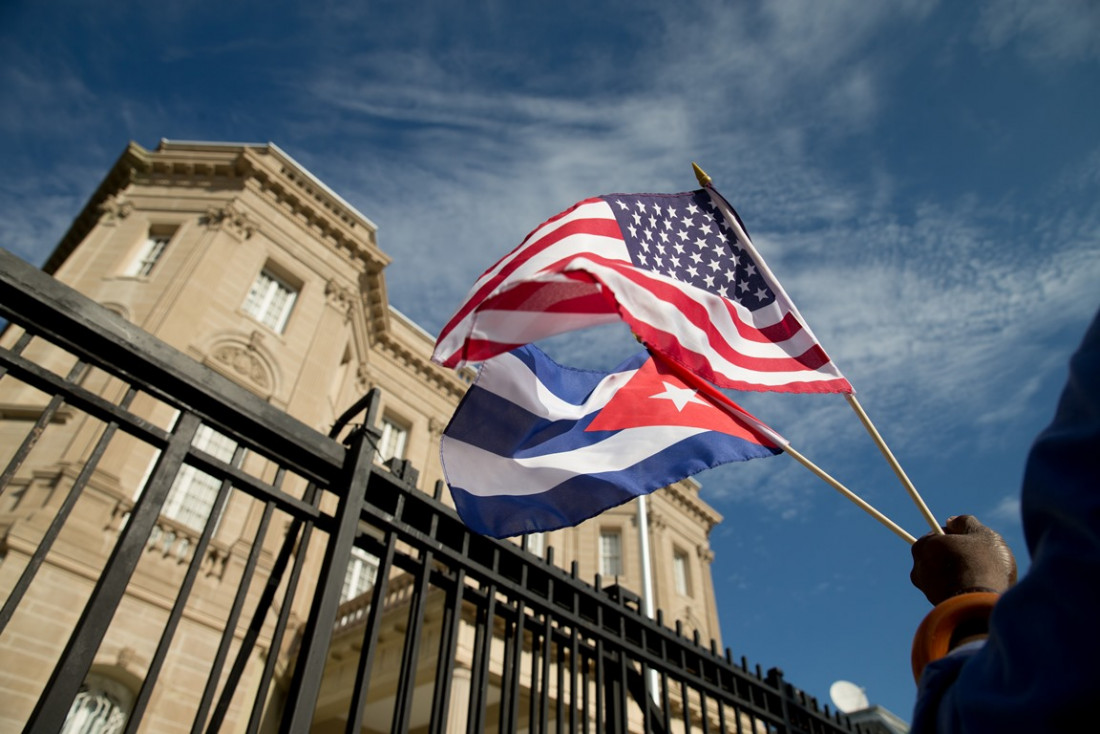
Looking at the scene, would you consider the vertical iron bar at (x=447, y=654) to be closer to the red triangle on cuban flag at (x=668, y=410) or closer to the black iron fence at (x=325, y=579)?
the black iron fence at (x=325, y=579)

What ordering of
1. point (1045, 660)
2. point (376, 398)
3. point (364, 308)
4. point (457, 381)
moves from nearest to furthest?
point (1045, 660), point (376, 398), point (364, 308), point (457, 381)

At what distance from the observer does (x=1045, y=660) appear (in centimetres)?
81

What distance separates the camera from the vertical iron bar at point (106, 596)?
2158mm

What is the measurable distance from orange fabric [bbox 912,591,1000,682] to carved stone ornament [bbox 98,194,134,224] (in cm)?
1998

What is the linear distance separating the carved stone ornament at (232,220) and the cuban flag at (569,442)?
50.4 feet

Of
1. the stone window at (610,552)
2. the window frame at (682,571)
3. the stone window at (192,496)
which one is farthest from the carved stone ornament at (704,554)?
the stone window at (192,496)

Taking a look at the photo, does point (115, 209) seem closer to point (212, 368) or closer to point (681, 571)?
point (212, 368)

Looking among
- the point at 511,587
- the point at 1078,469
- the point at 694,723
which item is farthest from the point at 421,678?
the point at 1078,469

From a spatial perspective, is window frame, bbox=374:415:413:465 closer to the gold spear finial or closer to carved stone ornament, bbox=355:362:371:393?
carved stone ornament, bbox=355:362:371:393

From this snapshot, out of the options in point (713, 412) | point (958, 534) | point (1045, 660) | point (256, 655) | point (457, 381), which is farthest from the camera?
point (457, 381)

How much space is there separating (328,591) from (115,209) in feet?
60.0

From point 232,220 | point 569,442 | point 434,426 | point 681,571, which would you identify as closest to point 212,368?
Answer: point 232,220

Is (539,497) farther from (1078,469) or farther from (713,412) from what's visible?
(1078,469)

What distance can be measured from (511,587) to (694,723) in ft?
39.9
